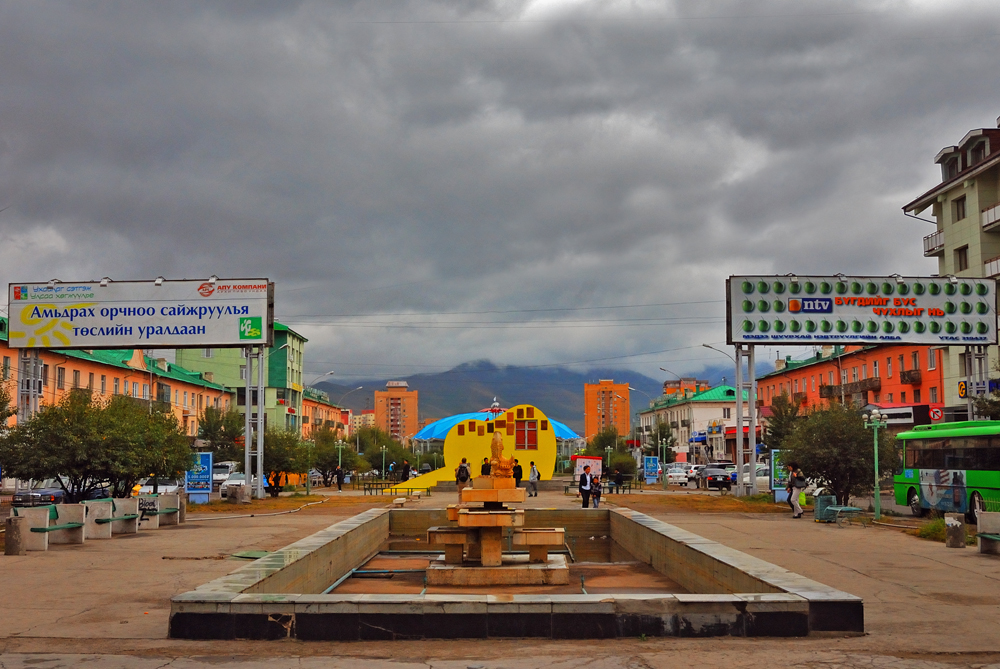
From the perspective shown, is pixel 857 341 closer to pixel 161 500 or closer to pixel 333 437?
pixel 161 500

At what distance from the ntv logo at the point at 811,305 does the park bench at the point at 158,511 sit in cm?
2617

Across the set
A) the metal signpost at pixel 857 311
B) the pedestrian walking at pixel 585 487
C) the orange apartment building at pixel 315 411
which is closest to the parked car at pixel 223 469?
the pedestrian walking at pixel 585 487

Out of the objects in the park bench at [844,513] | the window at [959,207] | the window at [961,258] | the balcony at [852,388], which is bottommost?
the park bench at [844,513]

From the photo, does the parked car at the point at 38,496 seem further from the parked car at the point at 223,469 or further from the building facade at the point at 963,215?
the building facade at the point at 963,215

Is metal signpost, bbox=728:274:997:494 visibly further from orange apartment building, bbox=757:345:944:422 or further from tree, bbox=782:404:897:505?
orange apartment building, bbox=757:345:944:422

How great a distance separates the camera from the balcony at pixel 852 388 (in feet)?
234

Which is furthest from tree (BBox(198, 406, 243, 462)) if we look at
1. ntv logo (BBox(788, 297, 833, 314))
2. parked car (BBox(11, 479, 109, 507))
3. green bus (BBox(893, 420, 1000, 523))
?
green bus (BBox(893, 420, 1000, 523))

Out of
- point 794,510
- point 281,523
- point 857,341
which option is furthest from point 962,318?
point 281,523

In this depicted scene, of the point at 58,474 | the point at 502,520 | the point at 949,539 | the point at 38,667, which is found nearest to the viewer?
the point at 38,667

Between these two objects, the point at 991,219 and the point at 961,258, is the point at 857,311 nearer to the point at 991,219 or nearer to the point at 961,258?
the point at 991,219

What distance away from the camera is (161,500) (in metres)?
26.5

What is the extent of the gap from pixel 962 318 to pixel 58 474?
117ft

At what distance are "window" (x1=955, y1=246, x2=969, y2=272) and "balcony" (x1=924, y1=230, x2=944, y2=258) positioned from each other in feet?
5.44

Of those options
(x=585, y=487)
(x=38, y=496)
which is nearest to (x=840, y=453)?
(x=585, y=487)
